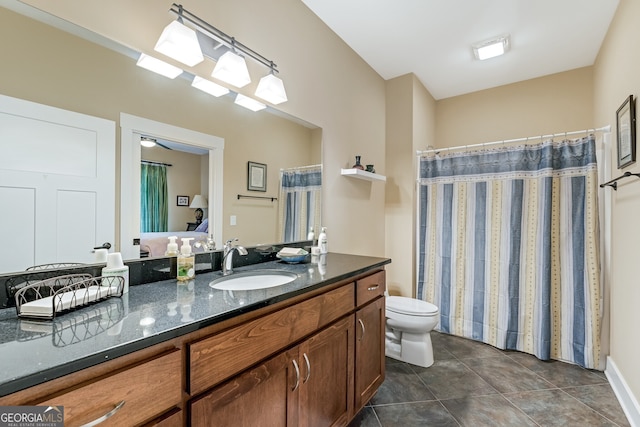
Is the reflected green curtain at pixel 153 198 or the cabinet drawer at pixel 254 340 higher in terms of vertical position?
the reflected green curtain at pixel 153 198

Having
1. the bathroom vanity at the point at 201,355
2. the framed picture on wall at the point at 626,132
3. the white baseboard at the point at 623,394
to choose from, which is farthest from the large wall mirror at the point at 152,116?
the white baseboard at the point at 623,394

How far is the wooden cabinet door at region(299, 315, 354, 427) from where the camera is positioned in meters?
1.17

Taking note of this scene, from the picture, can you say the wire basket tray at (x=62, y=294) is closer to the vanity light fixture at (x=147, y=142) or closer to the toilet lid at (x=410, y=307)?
the vanity light fixture at (x=147, y=142)

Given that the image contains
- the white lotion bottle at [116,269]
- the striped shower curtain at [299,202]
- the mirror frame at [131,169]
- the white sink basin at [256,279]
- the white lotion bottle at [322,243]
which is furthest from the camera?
the white lotion bottle at [322,243]

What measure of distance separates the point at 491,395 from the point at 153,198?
2246 millimetres

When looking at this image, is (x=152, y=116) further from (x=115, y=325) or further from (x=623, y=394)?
(x=623, y=394)

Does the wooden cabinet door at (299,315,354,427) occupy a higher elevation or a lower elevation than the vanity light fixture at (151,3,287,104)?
lower

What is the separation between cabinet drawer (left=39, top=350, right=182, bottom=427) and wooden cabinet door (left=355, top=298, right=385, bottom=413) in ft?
3.18

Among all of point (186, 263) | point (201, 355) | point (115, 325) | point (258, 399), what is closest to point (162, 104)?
point (186, 263)

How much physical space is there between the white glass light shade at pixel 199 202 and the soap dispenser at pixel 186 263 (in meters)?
0.21

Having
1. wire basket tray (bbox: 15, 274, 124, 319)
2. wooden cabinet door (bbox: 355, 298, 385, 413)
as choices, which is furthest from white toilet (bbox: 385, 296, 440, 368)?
wire basket tray (bbox: 15, 274, 124, 319)

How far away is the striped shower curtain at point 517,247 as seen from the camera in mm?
2227

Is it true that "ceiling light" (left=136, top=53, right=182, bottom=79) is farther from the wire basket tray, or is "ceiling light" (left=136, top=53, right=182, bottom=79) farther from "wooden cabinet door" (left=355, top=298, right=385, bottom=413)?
"wooden cabinet door" (left=355, top=298, right=385, bottom=413)

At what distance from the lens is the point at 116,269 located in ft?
3.34
